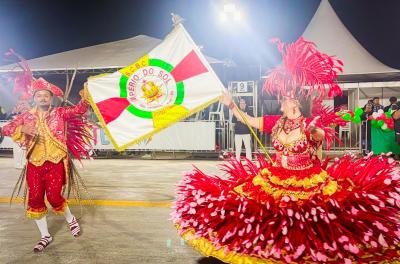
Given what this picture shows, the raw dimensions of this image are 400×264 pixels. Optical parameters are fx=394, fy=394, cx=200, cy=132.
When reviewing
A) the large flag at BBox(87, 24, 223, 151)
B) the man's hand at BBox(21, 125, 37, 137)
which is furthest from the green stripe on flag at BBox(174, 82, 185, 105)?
the man's hand at BBox(21, 125, 37, 137)

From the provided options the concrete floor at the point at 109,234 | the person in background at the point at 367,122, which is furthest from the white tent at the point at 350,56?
the concrete floor at the point at 109,234

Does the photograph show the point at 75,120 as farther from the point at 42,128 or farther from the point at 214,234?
the point at 214,234

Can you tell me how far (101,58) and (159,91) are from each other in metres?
12.9

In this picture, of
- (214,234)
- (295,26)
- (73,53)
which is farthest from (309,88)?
(295,26)

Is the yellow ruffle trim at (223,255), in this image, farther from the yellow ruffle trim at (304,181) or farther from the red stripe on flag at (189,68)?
the red stripe on flag at (189,68)

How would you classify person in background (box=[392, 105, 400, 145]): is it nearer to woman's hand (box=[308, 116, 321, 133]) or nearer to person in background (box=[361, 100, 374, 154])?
person in background (box=[361, 100, 374, 154])

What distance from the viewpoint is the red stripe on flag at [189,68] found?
3.67 meters

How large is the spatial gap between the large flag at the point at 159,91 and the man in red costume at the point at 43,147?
1.88 feet

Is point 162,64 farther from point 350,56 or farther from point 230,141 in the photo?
point 350,56

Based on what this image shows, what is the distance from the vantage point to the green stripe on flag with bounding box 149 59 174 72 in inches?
151

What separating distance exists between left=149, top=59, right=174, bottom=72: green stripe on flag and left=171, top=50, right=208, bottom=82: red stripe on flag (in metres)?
0.04

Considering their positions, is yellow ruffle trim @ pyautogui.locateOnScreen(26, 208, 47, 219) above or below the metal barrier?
below

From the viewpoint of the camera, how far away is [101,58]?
52.3 ft

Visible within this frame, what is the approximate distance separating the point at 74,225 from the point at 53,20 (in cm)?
2335
